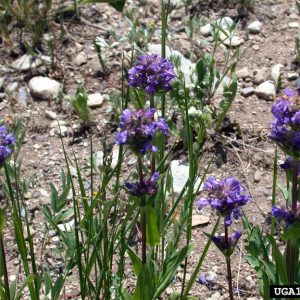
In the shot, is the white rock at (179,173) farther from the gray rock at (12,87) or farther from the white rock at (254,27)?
the white rock at (254,27)

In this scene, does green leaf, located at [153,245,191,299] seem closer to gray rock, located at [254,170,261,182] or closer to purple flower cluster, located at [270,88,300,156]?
purple flower cluster, located at [270,88,300,156]

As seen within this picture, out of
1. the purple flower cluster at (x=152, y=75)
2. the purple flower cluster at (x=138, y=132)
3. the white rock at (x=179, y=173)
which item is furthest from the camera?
the white rock at (x=179, y=173)

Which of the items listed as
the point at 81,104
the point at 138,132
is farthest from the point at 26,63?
the point at 138,132

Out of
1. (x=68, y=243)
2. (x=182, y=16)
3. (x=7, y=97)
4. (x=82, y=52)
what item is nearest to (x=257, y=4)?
(x=182, y=16)

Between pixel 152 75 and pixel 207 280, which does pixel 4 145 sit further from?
pixel 207 280

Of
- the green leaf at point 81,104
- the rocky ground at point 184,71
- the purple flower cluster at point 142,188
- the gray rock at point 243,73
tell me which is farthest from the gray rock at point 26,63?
the purple flower cluster at point 142,188

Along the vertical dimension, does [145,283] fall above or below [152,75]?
below

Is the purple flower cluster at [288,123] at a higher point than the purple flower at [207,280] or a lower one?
higher
